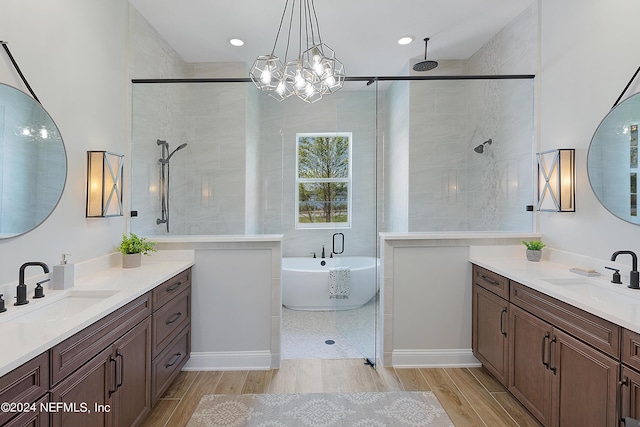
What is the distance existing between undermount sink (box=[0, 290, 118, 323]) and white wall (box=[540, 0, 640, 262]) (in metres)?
3.02

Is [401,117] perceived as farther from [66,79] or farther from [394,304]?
[66,79]

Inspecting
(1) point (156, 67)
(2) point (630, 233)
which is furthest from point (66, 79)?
(2) point (630, 233)

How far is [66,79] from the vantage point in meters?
2.05

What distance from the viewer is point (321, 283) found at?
12.7 ft

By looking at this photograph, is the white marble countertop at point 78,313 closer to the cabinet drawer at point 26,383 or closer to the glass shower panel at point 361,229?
the cabinet drawer at point 26,383

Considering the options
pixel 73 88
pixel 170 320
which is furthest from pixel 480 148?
pixel 73 88

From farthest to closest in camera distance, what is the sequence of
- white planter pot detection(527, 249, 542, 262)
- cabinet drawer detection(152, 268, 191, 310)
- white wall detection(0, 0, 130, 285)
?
white planter pot detection(527, 249, 542, 262) → cabinet drawer detection(152, 268, 191, 310) → white wall detection(0, 0, 130, 285)

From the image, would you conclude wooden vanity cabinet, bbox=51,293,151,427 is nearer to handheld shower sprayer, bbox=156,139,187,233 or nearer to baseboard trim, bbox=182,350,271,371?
baseboard trim, bbox=182,350,271,371

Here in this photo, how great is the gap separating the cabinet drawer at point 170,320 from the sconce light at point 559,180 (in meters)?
2.88

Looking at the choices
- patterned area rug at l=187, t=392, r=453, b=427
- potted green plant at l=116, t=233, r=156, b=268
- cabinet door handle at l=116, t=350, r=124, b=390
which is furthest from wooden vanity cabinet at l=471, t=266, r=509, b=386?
potted green plant at l=116, t=233, r=156, b=268

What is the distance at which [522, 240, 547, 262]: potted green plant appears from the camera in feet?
8.68

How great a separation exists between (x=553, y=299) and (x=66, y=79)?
3.10 metres

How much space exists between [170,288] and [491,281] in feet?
7.70

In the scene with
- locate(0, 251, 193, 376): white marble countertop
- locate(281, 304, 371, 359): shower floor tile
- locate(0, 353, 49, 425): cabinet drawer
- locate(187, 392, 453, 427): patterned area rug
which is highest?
locate(0, 251, 193, 376): white marble countertop
